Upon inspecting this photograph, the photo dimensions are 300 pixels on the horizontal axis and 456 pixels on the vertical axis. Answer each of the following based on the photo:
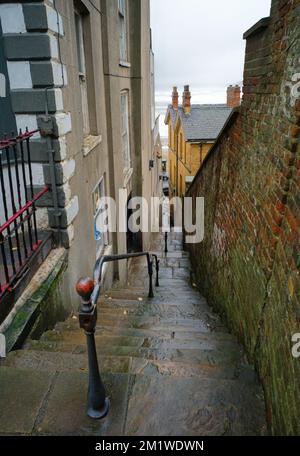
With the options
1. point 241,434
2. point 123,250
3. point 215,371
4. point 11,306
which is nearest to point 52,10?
point 11,306

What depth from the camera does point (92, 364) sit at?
2.17 meters

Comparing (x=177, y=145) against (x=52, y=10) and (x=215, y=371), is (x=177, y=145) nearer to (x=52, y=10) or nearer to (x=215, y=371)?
(x=52, y=10)

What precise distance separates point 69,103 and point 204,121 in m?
17.7

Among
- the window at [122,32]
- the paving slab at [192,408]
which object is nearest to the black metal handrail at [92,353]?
the paving slab at [192,408]

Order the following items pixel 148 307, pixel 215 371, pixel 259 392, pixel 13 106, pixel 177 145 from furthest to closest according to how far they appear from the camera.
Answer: pixel 177 145
pixel 148 307
pixel 13 106
pixel 215 371
pixel 259 392

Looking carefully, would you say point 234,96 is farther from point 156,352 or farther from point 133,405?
point 133,405

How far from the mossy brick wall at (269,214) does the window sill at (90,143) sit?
227 centimetres

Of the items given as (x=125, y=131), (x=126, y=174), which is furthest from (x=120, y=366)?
(x=125, y=131)

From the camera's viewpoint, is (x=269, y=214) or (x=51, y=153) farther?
(x=51, y=153)

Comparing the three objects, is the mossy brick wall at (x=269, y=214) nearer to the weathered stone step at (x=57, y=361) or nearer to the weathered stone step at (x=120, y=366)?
the weathered stone step at (x=120, y=366)

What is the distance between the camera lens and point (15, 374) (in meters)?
2.55

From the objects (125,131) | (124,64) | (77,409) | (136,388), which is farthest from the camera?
(125,131)

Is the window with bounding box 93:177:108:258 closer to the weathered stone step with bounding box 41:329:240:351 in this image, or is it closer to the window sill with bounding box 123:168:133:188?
the window sill with bounding box 123:168:133:188
